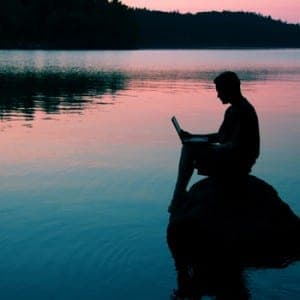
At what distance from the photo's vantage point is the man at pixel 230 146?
8242 mm

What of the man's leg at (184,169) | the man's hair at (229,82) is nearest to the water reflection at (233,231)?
the man's leg at (184,169)

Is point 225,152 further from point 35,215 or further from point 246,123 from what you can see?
point 35,215

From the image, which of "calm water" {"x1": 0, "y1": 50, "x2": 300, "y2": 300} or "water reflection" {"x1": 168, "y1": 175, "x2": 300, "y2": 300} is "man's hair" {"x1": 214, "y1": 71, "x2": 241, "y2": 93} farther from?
"calm water" {"x1": 0, "y1": 50, "x2": 300, "y2": 300}

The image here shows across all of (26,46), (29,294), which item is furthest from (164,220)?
(26,46)

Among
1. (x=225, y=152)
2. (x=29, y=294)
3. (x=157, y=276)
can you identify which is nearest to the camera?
(x=29, y=294)

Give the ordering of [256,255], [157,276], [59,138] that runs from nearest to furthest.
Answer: [157,276] → [256,255] → [59,138]

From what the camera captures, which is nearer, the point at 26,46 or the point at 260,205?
the point at 260,205

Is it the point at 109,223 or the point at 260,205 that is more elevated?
the point at 260,205

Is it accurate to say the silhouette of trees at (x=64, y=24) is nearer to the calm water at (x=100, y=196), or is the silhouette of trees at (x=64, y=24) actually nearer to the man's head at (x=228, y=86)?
the calm water at (x=100, y=196)

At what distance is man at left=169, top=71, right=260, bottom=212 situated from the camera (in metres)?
8.24

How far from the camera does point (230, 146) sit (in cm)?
839

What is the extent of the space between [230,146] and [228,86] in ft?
2.82

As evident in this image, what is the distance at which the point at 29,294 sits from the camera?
660 cm

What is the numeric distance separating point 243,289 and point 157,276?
1.08 meters
